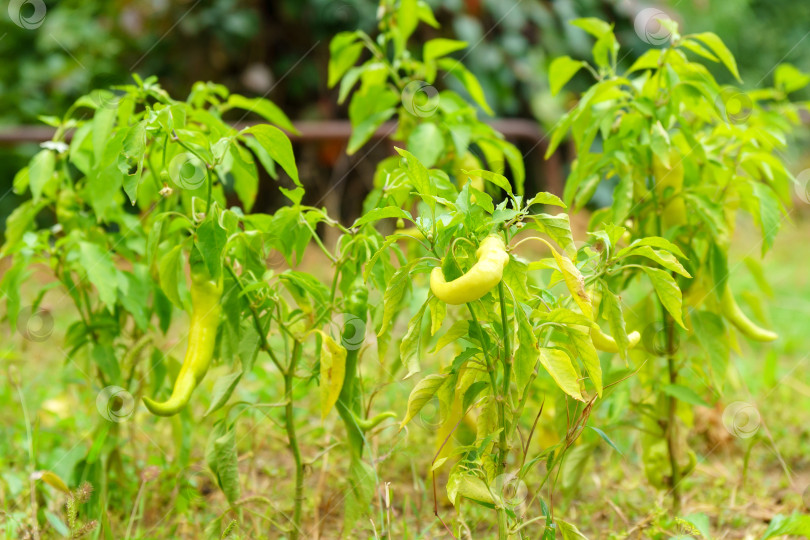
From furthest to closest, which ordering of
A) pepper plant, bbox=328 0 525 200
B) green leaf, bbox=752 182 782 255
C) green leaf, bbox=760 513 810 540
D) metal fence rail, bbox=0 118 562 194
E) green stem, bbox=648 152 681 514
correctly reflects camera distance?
metal fence rail, bbox=0 118 562 194 < pepper plant, bbox=328 0 525 200 < green stem, bbox=648 152 681 514 < green leaf, bbox=752 182 782 255 < green leaf, bbox=760 513 810 540

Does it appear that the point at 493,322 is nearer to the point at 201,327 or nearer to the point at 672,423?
the point at 201,327

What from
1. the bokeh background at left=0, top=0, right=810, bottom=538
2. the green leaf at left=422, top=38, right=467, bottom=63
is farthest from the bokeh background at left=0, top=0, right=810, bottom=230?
the green leaf at left=422, top=38, right=467, bottom=63

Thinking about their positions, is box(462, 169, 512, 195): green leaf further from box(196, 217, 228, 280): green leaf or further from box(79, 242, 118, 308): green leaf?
box(79, 242, 118, 308): green leaf

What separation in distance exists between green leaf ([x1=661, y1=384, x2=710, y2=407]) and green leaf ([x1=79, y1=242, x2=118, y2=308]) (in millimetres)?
921

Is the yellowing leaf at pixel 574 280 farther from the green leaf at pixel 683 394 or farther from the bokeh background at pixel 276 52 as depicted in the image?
the bokeh background at pixel 276 52

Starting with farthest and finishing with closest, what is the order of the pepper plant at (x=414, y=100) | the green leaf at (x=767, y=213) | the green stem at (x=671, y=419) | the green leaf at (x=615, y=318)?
the pepper plant at (x=414, y=100), the green stem at (x=671, y=419), the green leaf at (x=767, y=213), the green leaf at (x=615, y=318)

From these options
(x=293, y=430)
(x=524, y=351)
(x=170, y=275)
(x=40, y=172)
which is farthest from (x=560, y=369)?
(x=40, y=172)

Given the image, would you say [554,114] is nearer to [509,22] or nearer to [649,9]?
[509,22]

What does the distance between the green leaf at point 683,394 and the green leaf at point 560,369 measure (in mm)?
466

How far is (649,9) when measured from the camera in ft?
14.8

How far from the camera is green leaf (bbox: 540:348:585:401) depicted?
38.3 inches

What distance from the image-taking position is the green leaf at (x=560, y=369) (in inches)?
38.3

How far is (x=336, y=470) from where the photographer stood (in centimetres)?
177

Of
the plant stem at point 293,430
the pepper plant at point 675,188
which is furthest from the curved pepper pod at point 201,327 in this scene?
the pepper plant at point 675,188
